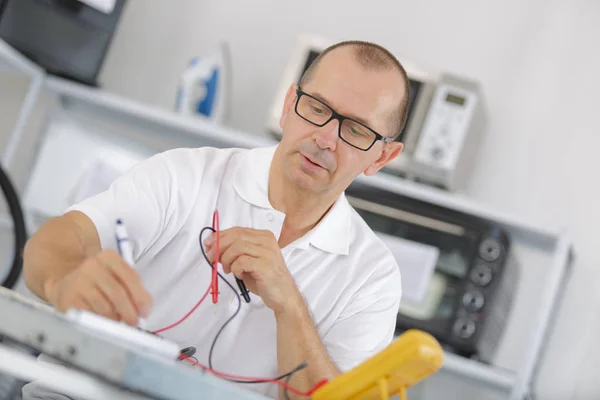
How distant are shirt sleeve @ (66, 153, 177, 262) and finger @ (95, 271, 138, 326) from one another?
15 cm

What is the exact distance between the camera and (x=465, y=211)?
1849 millimetres

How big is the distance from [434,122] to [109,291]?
4.26 feet

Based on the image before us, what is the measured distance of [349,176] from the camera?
91 centimetres

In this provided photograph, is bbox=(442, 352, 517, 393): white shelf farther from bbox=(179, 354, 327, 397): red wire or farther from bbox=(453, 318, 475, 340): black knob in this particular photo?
bbox=(179, 354, 327, 397): red wire

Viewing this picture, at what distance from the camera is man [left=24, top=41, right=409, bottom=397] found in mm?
815

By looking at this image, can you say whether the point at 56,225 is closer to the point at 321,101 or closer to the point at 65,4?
the point at 321,101

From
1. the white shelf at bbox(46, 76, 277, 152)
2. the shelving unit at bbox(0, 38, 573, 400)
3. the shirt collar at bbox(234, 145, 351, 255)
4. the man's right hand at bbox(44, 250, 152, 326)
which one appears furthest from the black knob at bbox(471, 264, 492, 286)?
the man's right hand at bbox(44, 250, 152, 326)

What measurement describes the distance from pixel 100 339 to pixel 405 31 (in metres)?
1.66

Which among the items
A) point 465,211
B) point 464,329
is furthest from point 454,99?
point 464,329

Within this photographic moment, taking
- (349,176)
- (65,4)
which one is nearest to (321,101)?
(349,176)

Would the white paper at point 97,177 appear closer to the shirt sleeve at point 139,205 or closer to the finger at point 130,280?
the shirt sleeve at point 139,205

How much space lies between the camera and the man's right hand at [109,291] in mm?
658

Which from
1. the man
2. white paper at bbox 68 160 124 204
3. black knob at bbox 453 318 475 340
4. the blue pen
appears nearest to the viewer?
the blue pen

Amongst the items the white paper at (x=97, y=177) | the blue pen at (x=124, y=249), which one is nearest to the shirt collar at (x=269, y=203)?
the blue pen at (x=124, y=249)
